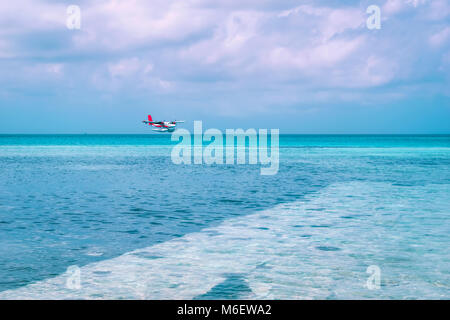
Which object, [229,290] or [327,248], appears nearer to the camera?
[229,290]

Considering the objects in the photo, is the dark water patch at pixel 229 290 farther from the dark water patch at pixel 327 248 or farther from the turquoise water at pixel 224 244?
the dark water patch at pixel 327 248

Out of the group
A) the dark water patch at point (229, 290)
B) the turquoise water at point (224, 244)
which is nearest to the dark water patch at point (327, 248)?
the turquoise water at point (224, 244)

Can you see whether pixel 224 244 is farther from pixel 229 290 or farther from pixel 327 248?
pixel 229 290

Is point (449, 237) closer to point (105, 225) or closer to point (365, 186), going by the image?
point (105, 225)

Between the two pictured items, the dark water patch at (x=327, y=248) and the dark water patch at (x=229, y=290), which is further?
the dark water patch at (x=327, y=248)

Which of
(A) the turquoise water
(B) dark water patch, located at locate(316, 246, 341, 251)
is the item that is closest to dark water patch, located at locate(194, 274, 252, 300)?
(A) the turquoise water

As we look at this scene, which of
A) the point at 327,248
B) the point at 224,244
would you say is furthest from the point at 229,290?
the point at 327,248

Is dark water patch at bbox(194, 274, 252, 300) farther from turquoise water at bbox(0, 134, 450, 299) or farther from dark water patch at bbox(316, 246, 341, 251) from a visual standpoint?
dark water patch at bbox(316, 246, 341, 251)

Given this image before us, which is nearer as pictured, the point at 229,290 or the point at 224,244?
the point at 229,290

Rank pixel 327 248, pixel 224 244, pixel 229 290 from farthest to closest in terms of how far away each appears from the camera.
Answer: pixel 224 244
pixel 327 248
pixel 229 290

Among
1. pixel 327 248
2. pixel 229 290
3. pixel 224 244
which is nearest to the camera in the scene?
pixel 229 290

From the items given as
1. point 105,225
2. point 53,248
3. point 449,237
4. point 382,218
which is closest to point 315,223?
point 382,218

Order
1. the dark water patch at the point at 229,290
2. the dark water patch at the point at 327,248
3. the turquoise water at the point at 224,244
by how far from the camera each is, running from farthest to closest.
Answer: the dark water patch at the point at 327,248 < the turquoise water at the point at 224,244 < the dark water patch at the point at 229,290

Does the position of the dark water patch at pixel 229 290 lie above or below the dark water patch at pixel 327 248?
below
